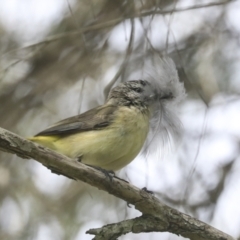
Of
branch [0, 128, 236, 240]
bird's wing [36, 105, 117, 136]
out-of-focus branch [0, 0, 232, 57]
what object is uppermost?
out-of-focus branch [0, 0, 232, 57]

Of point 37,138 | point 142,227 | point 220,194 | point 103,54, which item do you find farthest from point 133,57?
point 142,227

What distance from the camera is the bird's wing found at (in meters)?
4.82

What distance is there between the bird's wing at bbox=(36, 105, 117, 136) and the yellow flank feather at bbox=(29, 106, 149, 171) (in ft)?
0.13

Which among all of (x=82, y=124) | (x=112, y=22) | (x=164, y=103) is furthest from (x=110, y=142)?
(x=112, y=22)

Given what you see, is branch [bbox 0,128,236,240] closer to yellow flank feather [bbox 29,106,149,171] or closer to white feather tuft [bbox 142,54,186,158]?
white feather tuft [bbox 142,54,186,158]

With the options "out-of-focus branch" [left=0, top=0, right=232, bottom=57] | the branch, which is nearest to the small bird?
"out-of-focus branch" [left=0, top=0, right=232, bottom=57]

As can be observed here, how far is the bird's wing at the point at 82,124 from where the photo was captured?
4.82 metres

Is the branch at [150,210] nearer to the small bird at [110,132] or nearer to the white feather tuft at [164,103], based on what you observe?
the white feather tuft at [164,103]

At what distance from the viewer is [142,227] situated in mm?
3885

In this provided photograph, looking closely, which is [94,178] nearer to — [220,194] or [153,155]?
[153,155]

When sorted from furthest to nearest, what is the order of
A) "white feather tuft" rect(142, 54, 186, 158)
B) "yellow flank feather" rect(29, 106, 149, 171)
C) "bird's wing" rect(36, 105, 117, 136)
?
"bird's wing" rect(36, 105, 117, 136) → "yellow flank feather" rect(29, 106, 149, 171) → "white feather tuft" rect(142, 54, 186, 158)

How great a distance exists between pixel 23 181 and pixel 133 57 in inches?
73.0

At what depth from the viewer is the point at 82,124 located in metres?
4.89

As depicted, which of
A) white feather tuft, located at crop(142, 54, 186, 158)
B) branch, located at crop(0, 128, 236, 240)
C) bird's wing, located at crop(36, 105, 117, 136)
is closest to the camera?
branch, located at crop(0, 128, 236, 240)
